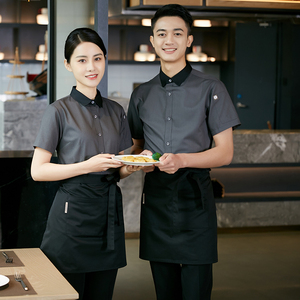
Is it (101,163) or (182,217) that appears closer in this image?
(101,163)

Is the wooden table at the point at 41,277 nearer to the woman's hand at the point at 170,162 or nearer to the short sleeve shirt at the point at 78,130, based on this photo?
the short sleeve shirt at the point at 78,130

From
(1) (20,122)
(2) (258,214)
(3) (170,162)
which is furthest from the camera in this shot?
(2) (258,214)

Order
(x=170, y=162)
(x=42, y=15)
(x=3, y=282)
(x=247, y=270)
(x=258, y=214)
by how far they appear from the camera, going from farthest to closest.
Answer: (x=258, y=214) → (x=247, y=270) → (x=42, y=15) → (x=170, y=162) → (x=3, y=282)

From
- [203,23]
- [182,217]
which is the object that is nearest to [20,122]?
[182,217]

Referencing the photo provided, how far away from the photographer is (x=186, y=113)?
1.94 metres

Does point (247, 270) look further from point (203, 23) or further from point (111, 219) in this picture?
point (203, 23)

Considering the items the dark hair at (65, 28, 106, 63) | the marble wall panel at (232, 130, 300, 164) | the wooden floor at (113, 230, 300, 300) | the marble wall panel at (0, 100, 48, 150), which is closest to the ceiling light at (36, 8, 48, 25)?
the marble wall panel at (0, 100, 48, 150)

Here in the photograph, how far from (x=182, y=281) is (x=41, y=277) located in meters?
0.76

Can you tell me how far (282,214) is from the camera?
4543 millimetres

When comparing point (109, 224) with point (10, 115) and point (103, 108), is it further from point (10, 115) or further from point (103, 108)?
point (10, 115)

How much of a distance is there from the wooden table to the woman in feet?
0.51

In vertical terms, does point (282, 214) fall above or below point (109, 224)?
below

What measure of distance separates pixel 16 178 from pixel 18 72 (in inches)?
179

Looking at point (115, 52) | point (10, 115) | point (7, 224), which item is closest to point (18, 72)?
point (115, 52)
